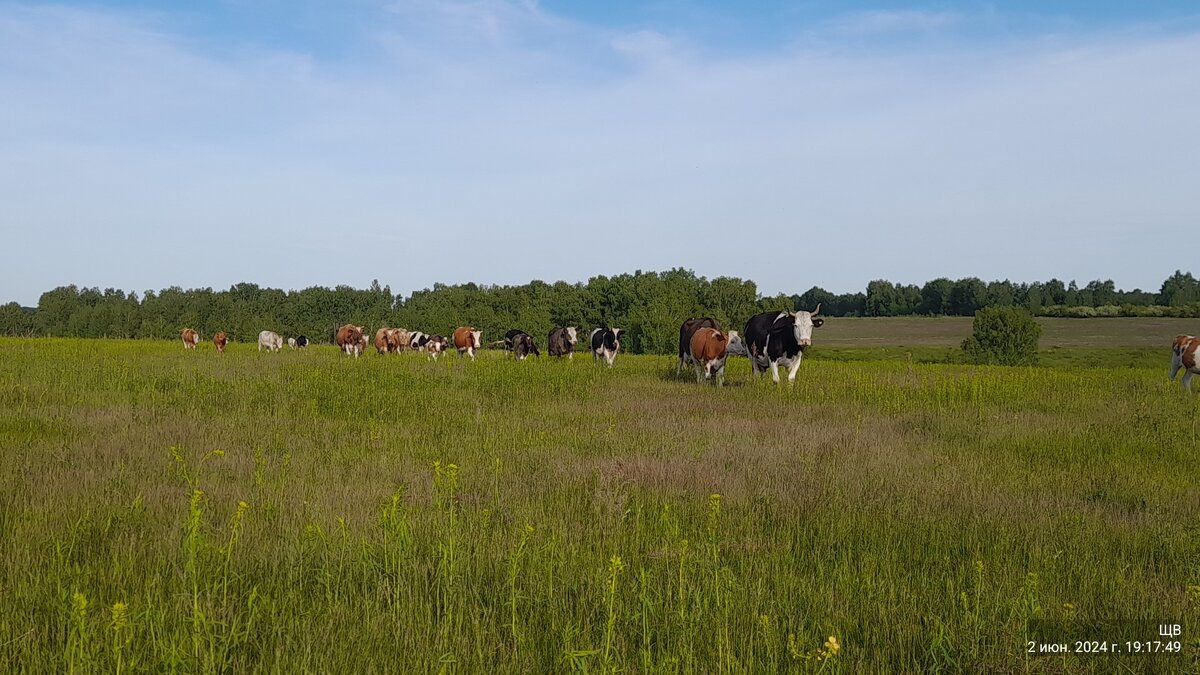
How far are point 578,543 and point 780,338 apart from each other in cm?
1347

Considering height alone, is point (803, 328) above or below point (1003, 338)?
above

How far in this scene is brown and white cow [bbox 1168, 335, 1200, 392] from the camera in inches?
729

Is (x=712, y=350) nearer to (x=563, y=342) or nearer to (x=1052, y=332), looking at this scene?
(x=563, y=342)

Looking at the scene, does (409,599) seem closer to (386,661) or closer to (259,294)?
(386,661)

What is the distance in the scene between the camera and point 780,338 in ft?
57.9

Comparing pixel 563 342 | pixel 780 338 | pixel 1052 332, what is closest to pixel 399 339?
pixel 563 342

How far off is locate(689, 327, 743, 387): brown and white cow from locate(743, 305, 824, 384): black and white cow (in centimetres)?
55

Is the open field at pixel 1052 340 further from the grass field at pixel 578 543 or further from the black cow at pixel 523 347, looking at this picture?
the grass field at pixel 578 543

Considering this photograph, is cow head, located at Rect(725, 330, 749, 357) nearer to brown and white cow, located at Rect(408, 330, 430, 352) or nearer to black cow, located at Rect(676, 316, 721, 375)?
black cow, located at Rect(676, 316, 721, 375)

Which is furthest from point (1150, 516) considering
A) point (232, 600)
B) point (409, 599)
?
point (232, 600)

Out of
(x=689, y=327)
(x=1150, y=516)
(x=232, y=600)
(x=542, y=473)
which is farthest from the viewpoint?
(x=689, y=327)

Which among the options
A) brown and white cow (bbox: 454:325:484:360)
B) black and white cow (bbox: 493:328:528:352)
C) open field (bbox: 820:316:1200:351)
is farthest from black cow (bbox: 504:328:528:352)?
open field (bbox: 820:316:1200:351)

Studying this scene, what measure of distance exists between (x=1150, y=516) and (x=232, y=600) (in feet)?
23.7

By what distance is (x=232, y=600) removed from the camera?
392 cm
